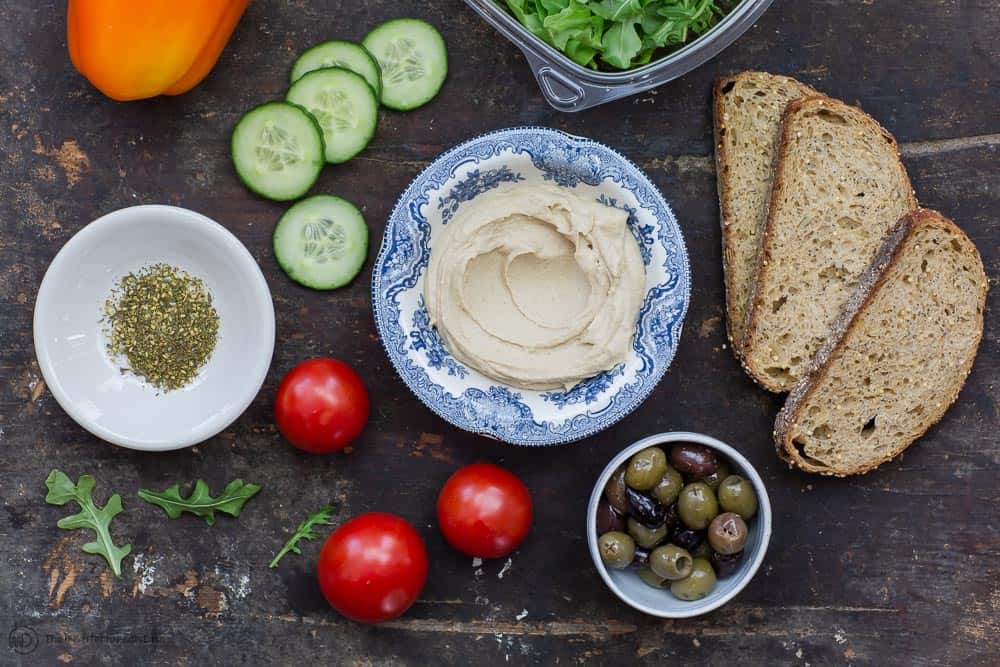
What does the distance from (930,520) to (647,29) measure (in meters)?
1.80

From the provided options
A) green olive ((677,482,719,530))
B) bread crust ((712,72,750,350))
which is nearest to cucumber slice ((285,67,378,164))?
bread crust ((712,72,750,350))

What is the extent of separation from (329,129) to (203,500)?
1233 mm

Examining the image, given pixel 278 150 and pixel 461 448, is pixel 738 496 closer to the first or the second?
pixel 461 448

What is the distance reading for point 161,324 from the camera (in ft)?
8.70

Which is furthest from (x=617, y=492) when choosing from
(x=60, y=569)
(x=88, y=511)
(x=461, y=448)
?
(x=60, y=569)

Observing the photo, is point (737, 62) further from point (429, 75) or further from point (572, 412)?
point (572, 412)

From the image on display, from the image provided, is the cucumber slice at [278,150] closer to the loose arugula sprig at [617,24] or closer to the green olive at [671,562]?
the loose arugula sprig at [617,24]

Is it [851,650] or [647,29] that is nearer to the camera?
[647,29]

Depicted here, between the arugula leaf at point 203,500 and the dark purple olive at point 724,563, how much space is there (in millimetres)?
1430

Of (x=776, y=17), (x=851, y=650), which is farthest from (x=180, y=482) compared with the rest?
(x=776, y=17)

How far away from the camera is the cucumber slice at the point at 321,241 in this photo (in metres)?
2.66

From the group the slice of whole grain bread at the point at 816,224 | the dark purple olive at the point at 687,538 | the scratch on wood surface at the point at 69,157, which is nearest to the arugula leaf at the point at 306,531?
the dark purple olive at the point at 687,538

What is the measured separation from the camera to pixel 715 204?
8.98ft

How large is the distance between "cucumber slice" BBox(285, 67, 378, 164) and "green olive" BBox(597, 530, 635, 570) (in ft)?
4.61
